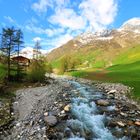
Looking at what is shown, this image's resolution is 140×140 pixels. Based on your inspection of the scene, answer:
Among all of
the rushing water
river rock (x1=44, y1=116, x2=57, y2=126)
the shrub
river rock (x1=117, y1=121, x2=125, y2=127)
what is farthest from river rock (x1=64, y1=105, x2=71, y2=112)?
the shrub

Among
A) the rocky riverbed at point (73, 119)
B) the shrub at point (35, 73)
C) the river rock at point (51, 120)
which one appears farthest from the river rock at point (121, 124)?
the shrub at point (35, 73)

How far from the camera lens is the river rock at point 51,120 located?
1178 inches

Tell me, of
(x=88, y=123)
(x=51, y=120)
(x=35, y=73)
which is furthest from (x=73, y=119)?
(x=35, y=73)

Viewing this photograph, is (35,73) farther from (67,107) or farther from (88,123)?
(88,123)

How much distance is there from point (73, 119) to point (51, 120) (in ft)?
9.49

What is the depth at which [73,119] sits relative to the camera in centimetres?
3222

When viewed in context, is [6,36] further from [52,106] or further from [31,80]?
[52,106]

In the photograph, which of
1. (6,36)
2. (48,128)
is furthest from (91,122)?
(6,36)

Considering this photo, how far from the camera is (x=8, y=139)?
2669cm

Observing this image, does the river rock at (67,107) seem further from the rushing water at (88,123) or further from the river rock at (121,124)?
the river rock at (121,124)

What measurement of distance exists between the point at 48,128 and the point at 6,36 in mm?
40650

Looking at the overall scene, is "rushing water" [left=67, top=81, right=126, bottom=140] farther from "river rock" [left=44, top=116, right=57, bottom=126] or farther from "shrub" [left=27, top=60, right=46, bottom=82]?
"shrub" [left=27, top=60, right=46, bottom=82]

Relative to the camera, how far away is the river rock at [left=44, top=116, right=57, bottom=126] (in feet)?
98.1

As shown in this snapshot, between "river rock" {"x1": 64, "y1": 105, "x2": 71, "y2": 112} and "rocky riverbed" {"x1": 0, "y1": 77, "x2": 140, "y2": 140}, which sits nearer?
"rocky riverbed" {"x1": 0, "y1": 77, "x2": 140, "y2": 140}
